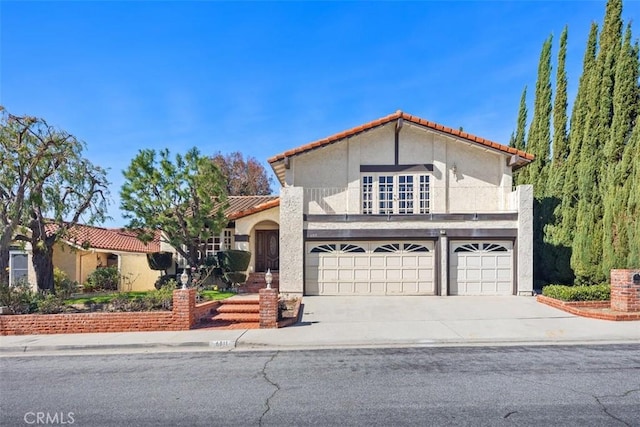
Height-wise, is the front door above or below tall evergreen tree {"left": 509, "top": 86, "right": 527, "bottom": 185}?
below

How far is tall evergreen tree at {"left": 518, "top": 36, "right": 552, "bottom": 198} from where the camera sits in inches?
808

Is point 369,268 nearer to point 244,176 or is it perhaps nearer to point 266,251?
point 266,251

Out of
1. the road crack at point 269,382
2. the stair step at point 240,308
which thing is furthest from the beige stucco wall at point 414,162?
the road crack at point 269,382

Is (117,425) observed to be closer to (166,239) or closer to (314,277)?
(314,277)

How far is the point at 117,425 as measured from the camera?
484 centimetres

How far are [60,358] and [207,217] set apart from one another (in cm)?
840

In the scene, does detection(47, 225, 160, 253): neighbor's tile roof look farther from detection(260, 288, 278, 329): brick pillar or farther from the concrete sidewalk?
detection(260, 288, 278, 329): brick pillar

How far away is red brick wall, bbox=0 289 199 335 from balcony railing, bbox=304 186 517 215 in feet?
24.0

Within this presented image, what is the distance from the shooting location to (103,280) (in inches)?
750

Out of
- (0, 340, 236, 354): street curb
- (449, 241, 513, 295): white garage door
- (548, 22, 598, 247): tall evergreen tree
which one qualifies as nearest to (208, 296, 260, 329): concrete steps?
(0, 340, 236, 354): street curb

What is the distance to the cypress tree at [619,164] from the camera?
43.5 ft

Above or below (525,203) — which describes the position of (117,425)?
below

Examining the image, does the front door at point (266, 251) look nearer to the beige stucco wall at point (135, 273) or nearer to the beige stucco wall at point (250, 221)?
the beige stucco wall at point (250, 221)

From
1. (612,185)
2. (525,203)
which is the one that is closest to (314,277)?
(525,203)
